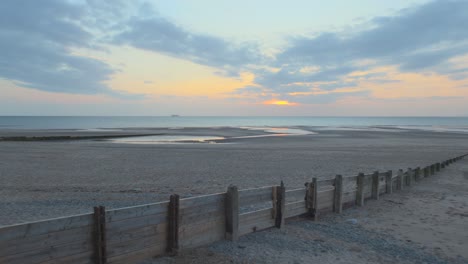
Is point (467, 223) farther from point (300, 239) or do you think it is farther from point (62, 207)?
point (62, 207)

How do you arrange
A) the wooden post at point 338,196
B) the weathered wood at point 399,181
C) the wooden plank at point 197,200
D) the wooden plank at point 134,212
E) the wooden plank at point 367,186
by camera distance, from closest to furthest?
the wooden plank at point 134,212, the wooden plank at point 197,200, the wooden post at point 338,196, the wooden plank at point 367,186, the weathered wood at point 399,181

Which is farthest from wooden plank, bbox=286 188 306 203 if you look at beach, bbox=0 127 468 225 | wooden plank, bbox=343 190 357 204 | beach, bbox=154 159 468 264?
beach, bbox=0 127 468 225

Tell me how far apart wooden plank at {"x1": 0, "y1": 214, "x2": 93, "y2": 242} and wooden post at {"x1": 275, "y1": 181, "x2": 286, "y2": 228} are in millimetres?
4511

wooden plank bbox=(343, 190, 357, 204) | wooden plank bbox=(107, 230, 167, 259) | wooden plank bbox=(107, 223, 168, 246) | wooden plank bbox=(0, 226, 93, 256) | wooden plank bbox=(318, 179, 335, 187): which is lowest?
wooden plank bbox=(343, 190, 357, 204)

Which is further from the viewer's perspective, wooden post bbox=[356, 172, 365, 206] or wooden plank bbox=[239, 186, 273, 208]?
wooden post bbox=[356, 172, 365, 206]

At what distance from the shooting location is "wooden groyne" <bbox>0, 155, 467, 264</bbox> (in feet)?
15.1

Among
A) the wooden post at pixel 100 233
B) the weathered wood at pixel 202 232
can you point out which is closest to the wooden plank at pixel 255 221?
the weathered wood at pixel 202 232

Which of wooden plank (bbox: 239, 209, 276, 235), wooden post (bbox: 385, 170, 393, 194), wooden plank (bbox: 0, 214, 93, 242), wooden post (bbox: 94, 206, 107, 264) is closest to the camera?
wooden plank (bbox: 0, 214, 93, 242)

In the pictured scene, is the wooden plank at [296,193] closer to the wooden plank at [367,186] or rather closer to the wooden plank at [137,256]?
the wooden plank at [367,186]

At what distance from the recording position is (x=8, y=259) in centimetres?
436

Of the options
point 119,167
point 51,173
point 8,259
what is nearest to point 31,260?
point 8,259

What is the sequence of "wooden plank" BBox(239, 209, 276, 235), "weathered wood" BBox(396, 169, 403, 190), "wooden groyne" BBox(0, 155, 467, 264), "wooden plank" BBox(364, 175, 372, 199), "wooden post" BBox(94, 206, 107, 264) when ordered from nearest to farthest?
"wooden groyne" BBox(0, 155, 467, 264)
"wooden post" BBox(94, 206, 107, 264)
"wooden plank" BBox(239, 209, 276, 235)
"wooden plank" BBox(364, 175, 372, 199)
"weathered wood" BBox(396, 169, 403, 190)

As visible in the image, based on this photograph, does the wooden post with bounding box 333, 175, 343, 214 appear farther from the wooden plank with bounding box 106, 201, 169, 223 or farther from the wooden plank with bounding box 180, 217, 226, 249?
the wooden plank with bounding box 106, 201, 169, 223

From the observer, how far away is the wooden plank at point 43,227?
4352 mm
